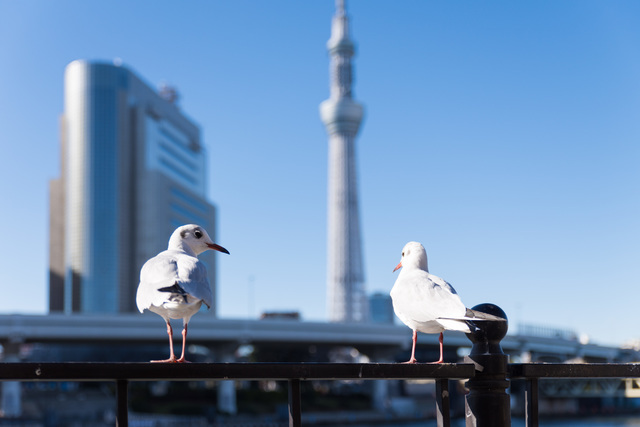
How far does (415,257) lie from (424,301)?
0.75 m

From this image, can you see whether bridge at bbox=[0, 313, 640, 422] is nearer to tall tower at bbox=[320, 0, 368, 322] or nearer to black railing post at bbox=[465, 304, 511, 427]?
tall tower at bbox=[320, 0, 368, 322]

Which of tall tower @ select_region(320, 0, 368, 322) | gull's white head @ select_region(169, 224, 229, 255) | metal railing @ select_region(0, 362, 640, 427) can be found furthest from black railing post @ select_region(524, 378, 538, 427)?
tall tower @ select_region(320, 0, 368, 322)

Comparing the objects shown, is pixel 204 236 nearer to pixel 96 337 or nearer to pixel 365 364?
pixel 365 364

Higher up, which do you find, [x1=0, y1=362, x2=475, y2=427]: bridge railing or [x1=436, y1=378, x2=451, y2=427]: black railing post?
[x1=0, y1=362, x2=475, y2=427]: bridge railing

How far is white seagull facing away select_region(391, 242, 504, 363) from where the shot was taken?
3.98 meters

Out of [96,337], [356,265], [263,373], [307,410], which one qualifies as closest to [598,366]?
[263,373]

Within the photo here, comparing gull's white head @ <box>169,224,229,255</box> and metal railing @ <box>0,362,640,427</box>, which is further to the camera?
gull's white head @ <box>169,224,229,255</box>

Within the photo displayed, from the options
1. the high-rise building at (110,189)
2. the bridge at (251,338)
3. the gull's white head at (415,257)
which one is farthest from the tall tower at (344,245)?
the gull's white head at (415,257)

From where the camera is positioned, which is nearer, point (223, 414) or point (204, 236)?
point (204, 236)

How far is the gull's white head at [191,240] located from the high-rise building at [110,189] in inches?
4817

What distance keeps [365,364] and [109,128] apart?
425 ft

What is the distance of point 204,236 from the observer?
4957 mm

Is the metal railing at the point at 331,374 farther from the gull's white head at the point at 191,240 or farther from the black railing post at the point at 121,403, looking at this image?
the gull's white head at the point at 191,240

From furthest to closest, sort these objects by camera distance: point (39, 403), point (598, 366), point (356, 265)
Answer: point (356, 265), point (39, 403), point (598, 366)
